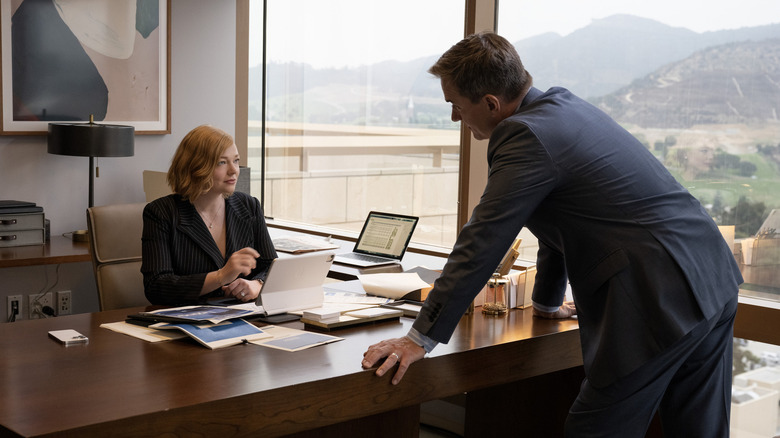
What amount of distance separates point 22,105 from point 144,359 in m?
2.94

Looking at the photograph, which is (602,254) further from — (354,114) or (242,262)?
(354,114)

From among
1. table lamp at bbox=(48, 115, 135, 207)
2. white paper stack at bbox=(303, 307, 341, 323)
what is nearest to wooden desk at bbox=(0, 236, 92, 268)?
table lamp at bbox=(48, 115, 135, 207)

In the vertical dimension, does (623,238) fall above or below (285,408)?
above

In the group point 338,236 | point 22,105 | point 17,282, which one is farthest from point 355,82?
point 17,282

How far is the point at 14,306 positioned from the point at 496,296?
3.05 m

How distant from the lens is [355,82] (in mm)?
4867

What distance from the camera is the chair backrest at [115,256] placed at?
3.00 m

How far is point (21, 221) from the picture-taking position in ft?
13.8

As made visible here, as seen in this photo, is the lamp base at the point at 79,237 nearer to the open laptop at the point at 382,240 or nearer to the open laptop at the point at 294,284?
the open laptop at the point at 382,240

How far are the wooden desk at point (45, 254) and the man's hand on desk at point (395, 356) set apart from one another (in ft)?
8.32

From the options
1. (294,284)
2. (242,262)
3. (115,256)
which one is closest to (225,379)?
(294,284)

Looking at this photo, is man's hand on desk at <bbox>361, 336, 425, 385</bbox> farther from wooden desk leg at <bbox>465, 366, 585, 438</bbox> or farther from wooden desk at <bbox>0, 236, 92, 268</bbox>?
wooden desk at <bbox>0, 236, 92, 268</bbox>

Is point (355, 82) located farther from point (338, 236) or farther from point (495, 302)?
point (495, 302)

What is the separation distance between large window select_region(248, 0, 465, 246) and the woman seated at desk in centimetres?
157
